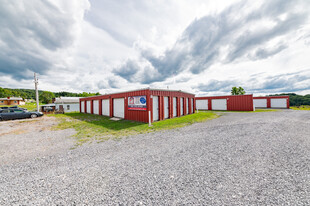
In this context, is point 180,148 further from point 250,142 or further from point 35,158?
point 35,158

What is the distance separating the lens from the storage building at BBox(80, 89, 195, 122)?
1230cm

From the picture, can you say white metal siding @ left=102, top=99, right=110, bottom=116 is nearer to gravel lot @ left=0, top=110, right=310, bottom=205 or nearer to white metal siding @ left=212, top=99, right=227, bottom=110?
gravel lot @ left=0, top=110, right=310, bottom=205

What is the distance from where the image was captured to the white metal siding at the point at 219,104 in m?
25.2

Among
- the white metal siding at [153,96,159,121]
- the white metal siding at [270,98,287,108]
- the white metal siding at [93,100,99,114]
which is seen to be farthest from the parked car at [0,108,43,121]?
the white metal siding at [270,98,287,108]

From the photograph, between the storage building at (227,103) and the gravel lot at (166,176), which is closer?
the gravel lot at (166,176)

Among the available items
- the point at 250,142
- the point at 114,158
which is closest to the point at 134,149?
the point at 114,158

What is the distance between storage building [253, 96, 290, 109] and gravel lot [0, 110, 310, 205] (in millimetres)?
30872

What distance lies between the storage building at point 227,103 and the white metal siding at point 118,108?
19991 millimetres

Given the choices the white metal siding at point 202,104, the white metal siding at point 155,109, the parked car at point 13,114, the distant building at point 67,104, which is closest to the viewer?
the white metal siding at point 155,109

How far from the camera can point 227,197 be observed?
2.50m

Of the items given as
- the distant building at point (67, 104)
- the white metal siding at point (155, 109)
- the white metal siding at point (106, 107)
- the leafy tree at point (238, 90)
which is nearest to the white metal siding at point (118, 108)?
the white metal siding at point (106, 107)

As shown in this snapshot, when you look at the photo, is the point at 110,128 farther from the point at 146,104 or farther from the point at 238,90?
the point at 238,90

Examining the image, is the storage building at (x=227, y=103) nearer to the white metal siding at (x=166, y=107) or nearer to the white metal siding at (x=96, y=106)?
the white metal siding at (x=166, y=107)

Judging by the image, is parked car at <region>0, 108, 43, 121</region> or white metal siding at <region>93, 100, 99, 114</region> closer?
parked car at <region>0, 108, 43, 121</region>
